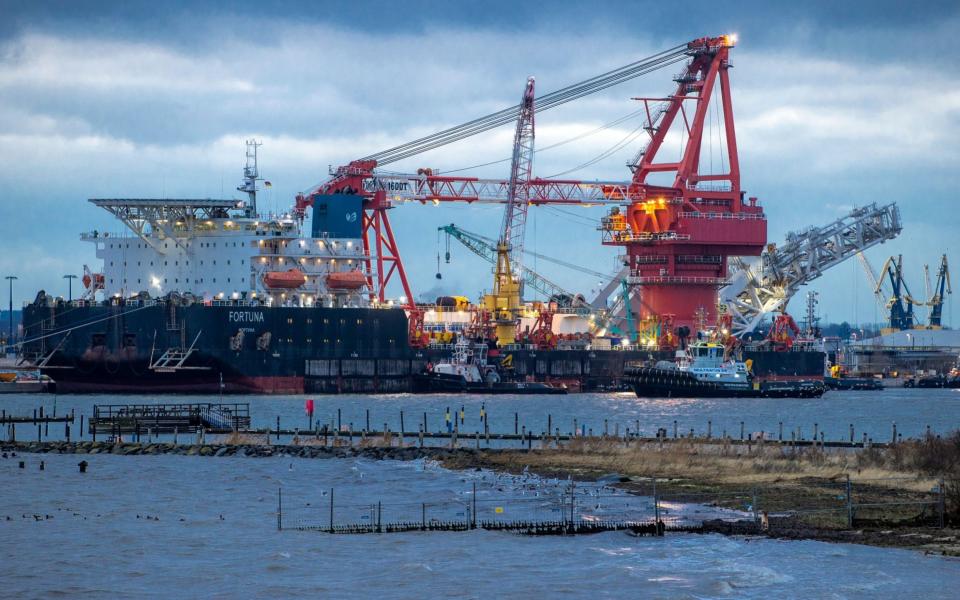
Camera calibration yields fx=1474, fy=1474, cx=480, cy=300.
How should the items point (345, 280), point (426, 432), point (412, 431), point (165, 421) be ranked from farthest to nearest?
1. point (345, 280)
2. point (412, 431)
3. point (165, 421)
4. point (426, 432)

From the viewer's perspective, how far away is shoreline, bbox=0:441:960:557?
30203 millimetres

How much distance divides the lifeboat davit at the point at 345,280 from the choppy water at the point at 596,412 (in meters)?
8.53

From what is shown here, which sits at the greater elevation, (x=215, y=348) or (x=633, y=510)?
(x=215, y=348)

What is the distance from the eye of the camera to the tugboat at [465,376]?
9000cm

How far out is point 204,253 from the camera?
89375 millimetres

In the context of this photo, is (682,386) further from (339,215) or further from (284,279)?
(339,215)

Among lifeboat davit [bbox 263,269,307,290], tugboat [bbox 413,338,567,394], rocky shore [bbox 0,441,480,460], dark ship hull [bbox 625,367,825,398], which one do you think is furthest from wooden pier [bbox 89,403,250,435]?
dark ship hull [bbox 625,367,825,398]

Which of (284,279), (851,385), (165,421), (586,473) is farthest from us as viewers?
(851,385)

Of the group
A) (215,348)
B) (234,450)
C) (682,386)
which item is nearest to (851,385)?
(682,386)

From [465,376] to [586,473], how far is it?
48.4 metres

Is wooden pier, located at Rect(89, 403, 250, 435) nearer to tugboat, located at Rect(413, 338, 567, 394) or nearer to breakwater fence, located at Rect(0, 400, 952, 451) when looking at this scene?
breakwater fence, located at Rect(0, 400, 952, 451)

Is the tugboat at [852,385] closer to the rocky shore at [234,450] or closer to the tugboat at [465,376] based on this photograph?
the tugboat at [465,376]

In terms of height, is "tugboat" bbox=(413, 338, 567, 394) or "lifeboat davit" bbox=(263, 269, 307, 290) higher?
"lifeboat davit" bbox=(263, 269, 307, 290)

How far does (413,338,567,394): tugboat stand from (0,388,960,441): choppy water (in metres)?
0.91
